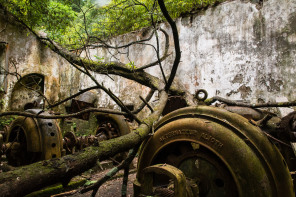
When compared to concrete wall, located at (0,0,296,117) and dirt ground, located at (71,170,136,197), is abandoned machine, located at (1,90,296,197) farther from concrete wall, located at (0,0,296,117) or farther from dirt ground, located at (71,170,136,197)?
concrete wall, located at (0,0,296,117)

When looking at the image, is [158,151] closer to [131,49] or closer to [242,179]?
[242,179]

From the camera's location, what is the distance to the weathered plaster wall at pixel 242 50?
4676 millimetres

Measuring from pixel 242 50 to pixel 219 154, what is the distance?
14.5 feet

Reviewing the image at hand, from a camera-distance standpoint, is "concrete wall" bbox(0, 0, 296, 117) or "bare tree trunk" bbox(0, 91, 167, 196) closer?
"bare tree trunk" bbox(0, 91, 167, 196)

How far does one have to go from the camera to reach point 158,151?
6.23 feet

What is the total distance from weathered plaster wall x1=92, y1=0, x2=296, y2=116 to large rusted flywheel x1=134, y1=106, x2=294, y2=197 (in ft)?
12.2

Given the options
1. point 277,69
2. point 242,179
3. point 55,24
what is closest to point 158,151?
point 242,179

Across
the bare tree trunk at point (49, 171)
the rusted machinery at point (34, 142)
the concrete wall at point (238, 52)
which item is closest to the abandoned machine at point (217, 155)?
the bare tree trunk at point (49, 171)

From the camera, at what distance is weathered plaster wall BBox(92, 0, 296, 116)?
468 centimetres

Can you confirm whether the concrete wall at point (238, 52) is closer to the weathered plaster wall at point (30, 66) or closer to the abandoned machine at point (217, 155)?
the weathered plaster wall at point (30, 66)

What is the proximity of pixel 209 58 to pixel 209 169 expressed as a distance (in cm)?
454

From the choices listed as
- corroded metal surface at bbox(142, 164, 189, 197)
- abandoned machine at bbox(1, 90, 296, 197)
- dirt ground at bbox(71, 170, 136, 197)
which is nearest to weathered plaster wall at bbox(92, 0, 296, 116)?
dirt ground at bbox(71, 170, 136, 197)

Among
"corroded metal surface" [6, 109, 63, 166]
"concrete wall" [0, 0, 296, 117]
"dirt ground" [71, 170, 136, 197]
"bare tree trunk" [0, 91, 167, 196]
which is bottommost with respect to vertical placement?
"dirt ground" [71, 170, 136, 197]

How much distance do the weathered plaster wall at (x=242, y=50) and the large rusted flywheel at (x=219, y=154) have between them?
3724 millimetres
